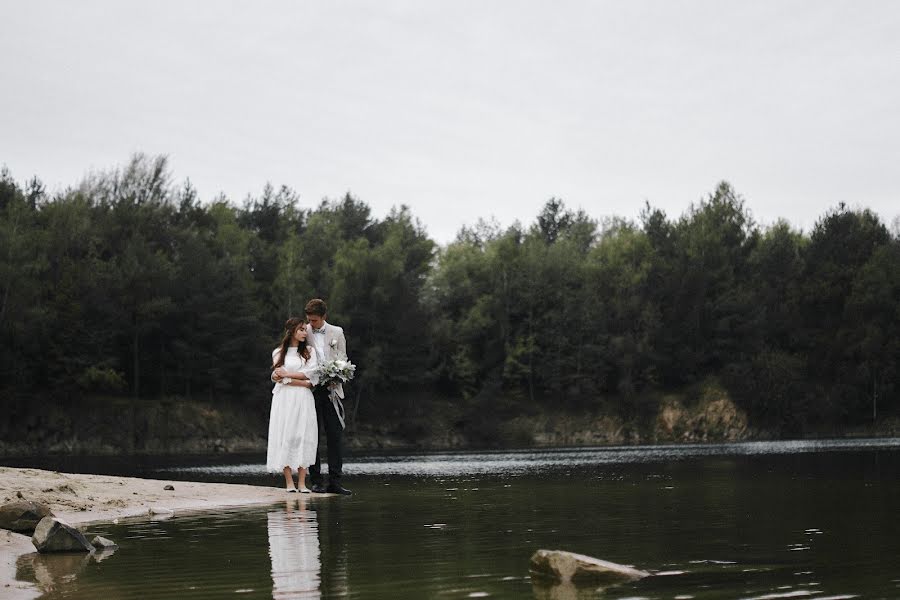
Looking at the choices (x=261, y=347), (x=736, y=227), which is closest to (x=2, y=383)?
(x=261, y=347)

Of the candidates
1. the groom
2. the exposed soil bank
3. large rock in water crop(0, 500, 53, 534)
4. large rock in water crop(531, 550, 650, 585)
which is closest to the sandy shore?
large rock in water crop(0, 500, 53, 534)

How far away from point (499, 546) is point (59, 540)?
393 cm

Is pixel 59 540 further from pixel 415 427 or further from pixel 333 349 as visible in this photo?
pixel 415 427

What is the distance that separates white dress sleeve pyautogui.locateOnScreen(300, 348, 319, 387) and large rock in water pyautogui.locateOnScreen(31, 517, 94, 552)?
7.54 meters

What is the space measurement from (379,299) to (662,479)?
2470 inches

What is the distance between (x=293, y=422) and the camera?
1738 centimetres

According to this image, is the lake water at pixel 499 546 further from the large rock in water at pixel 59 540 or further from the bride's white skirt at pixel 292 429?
the bride's white skirt at pixel 292 429

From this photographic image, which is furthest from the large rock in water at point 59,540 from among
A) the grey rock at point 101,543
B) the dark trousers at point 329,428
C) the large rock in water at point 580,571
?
the dark trousers at point 329,428

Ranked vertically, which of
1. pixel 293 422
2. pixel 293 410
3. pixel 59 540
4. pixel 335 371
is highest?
pixel 335 371

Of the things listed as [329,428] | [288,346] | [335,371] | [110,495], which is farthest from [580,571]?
[329,428]

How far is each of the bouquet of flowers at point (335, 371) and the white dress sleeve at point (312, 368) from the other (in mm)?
72

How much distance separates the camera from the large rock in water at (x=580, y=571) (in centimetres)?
756

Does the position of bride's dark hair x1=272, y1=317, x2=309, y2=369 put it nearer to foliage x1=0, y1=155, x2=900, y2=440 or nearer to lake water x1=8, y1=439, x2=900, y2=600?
lake water x1=8, y1=439, x2=900, y2=600

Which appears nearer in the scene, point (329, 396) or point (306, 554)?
point (306, 554)
